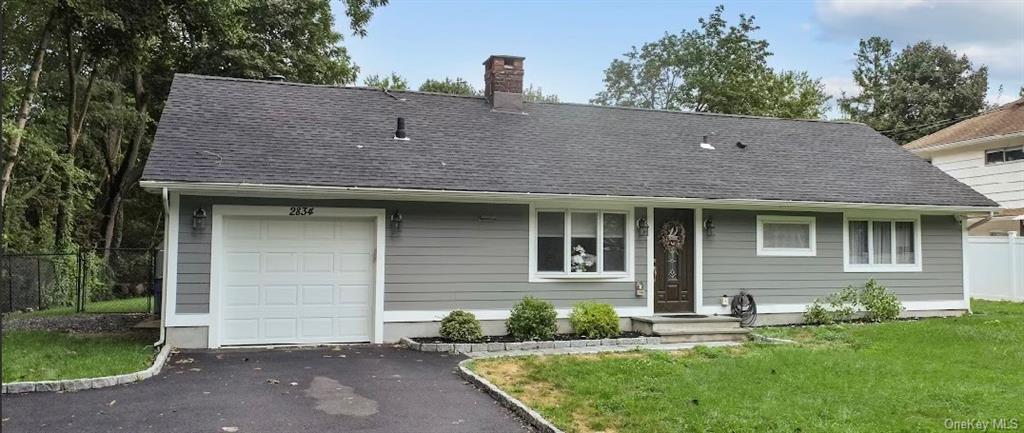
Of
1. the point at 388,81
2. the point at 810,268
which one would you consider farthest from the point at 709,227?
the point at 388,81

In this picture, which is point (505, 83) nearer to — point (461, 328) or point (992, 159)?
point (461, 328)

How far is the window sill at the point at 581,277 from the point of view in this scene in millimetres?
11492

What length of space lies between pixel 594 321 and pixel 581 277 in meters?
0.89

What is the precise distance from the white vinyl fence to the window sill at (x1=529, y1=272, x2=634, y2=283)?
381 inches

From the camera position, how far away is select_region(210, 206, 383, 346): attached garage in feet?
33.4

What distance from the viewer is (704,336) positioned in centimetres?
1134

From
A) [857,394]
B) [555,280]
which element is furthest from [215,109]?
[857,394]

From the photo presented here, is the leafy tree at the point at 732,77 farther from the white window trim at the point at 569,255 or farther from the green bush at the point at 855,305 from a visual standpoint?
the white window trim at the point at 569,255

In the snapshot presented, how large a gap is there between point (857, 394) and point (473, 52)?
15335 millimetres

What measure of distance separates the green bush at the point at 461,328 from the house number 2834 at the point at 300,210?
2494 millimetres

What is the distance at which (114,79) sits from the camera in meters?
23.2

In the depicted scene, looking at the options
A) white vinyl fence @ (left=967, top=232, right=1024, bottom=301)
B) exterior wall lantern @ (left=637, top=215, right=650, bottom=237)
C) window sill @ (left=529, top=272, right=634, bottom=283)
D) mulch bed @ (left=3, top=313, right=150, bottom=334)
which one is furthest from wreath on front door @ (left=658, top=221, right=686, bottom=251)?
mulch bed @ (left=3, top=313, right=150, bottom=334)

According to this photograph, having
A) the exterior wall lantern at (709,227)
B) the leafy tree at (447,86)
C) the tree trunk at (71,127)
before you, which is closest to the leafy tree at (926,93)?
the leafy tree at (447,86)

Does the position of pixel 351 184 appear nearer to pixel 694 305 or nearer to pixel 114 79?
pixel 694 305
